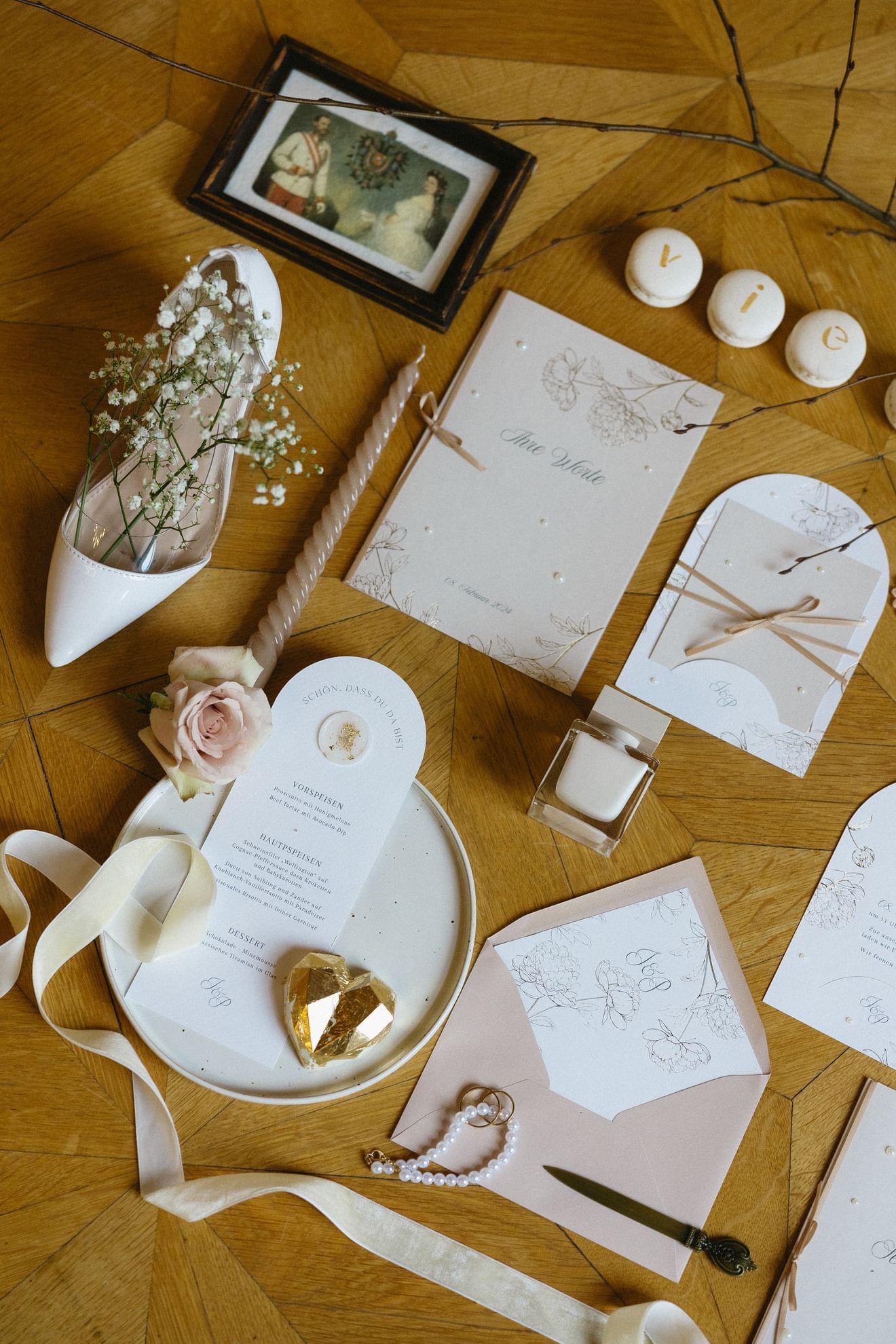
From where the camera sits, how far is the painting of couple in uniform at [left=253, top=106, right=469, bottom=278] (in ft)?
2.92

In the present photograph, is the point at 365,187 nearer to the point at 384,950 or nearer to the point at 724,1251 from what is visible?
the point at 384,950

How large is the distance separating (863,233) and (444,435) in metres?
0.47

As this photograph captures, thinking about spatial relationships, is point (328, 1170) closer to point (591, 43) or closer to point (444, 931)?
point (444, 931)

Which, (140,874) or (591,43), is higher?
(591,43)

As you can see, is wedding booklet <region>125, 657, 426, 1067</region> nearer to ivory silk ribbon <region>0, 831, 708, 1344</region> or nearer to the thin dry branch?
ivory silk ribbon <region>0, 831, 708, 1344</region>

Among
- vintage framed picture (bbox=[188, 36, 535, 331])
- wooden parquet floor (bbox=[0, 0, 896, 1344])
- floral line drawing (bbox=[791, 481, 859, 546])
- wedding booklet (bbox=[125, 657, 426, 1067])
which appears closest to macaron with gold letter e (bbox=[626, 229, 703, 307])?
wooden parquet floor (bbox=[0, 0, 896, 1344])

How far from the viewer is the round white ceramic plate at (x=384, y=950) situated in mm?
779

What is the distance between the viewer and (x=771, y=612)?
2.89 feet

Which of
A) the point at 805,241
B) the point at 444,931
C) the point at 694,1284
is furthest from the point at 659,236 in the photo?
the point at 694,1284

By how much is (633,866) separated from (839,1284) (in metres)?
0.39

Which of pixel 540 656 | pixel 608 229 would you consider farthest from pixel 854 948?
pixel 608 229

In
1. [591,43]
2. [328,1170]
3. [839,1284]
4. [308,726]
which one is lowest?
[328,1170]

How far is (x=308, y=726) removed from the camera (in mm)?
806

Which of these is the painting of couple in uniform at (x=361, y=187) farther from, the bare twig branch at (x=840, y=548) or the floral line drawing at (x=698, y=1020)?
the floral line drawing at (x=698, y=1020)
